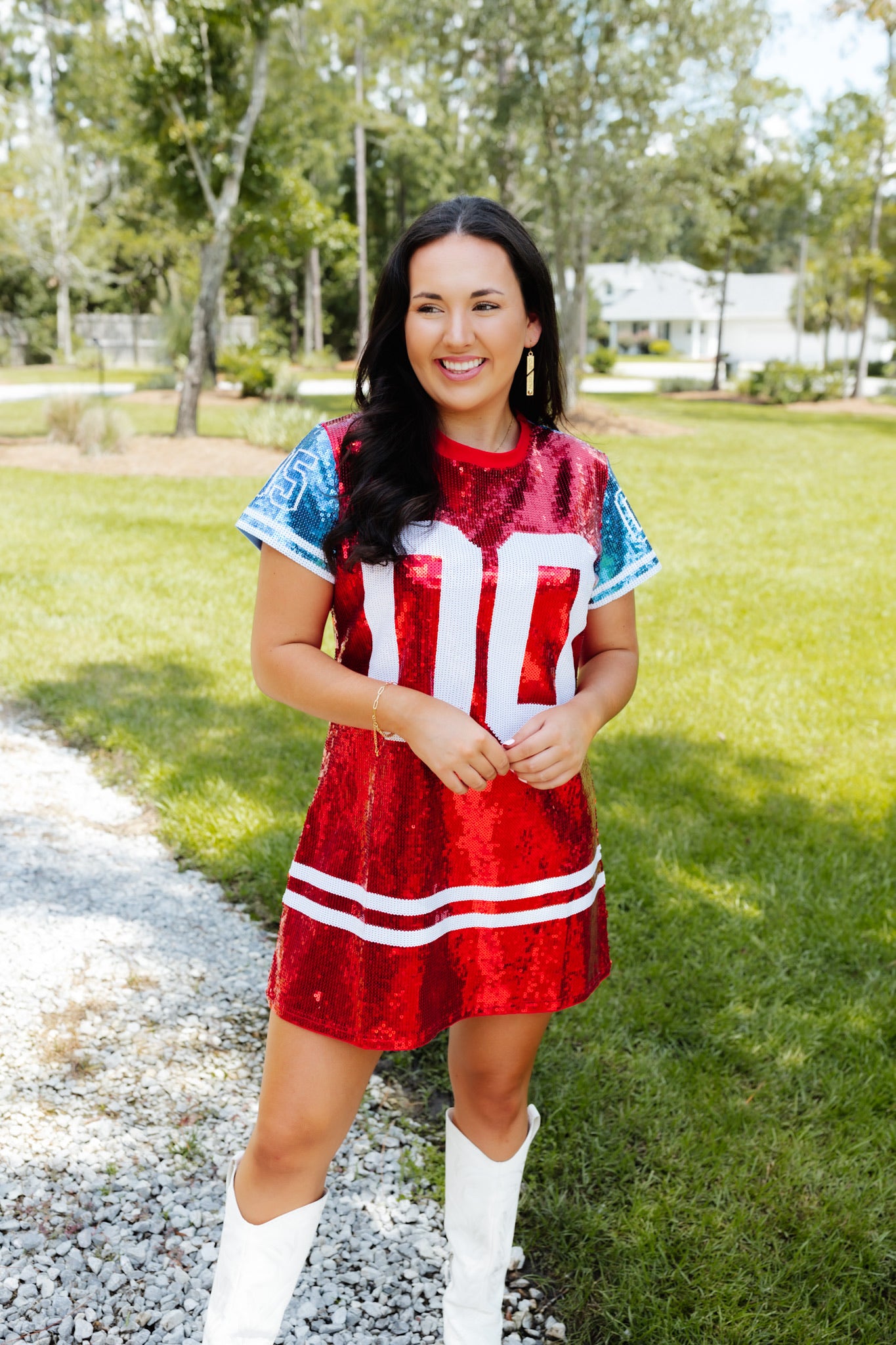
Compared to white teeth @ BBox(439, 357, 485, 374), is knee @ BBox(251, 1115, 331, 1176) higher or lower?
lower

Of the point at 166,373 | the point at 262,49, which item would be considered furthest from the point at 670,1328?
the point at 166,373

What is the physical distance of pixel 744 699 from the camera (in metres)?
5.91

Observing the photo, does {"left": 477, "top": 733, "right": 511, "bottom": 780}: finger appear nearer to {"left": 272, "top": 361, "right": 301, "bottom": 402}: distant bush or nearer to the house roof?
{"left": 272, "top": 361, "right": 301, "bottom": 402}: distant bush

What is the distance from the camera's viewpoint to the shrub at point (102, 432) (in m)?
14.0

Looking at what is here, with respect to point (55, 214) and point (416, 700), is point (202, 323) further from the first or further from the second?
point (55, 214)

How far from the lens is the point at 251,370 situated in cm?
2336

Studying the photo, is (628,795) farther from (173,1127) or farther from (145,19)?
(145,19)

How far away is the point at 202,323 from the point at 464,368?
1441 cm

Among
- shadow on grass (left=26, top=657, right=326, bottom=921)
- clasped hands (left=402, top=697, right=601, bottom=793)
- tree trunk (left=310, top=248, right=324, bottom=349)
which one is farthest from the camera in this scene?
tree trunk (left=310, top=248, right=324, bottom=349)

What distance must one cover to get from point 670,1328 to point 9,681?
4919 millimetres

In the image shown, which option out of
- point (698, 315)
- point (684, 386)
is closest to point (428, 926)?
point (684, 386)

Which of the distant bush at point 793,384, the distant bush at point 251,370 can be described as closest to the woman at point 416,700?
the distant bush at point 251,370

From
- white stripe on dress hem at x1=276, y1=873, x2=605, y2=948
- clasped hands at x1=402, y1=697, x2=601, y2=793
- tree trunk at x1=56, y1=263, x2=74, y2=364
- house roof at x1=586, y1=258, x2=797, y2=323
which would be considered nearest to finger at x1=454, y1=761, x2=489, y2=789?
clasped hands at x1=402, y1=697, x2=601, y2=793

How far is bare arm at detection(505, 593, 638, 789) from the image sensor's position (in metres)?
1.61
